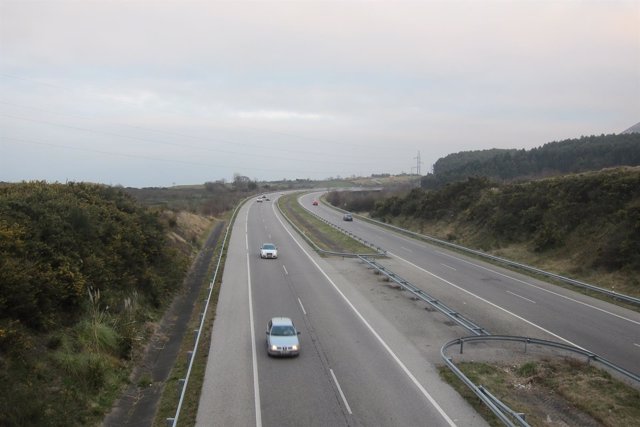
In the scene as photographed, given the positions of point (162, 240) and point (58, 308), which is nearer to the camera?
point (58, 308)

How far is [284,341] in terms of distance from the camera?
17.1 m

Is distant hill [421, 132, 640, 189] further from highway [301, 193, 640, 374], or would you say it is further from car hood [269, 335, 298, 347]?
car hood [269, 335, 298, 347]

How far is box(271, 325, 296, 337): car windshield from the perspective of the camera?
1758 centimetres

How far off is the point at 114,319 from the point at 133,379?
3.13m

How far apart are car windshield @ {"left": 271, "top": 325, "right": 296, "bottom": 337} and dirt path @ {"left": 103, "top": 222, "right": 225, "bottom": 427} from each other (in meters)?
3.60

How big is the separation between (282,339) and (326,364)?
6.22 ft

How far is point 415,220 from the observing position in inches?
2527

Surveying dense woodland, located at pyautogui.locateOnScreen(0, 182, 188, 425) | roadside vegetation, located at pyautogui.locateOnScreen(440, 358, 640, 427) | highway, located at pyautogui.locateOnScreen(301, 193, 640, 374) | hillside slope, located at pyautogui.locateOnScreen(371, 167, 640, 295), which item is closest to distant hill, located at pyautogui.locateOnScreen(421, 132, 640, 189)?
hillside slope, located at pyautogui.locateOnScreen(371, 167, 640, 295)

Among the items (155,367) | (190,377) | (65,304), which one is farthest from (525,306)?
(65,304)

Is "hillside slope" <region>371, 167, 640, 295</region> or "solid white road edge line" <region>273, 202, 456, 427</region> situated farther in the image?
"hillside slope" <region>371, 167, 640, 295</region>

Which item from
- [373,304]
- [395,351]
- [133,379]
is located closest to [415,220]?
[373,304]

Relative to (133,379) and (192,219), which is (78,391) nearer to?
(133,379)

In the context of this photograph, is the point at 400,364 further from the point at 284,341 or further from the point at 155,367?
the point at 155,367

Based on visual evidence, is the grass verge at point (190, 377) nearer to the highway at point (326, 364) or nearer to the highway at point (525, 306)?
the highway at point (326, 364)
